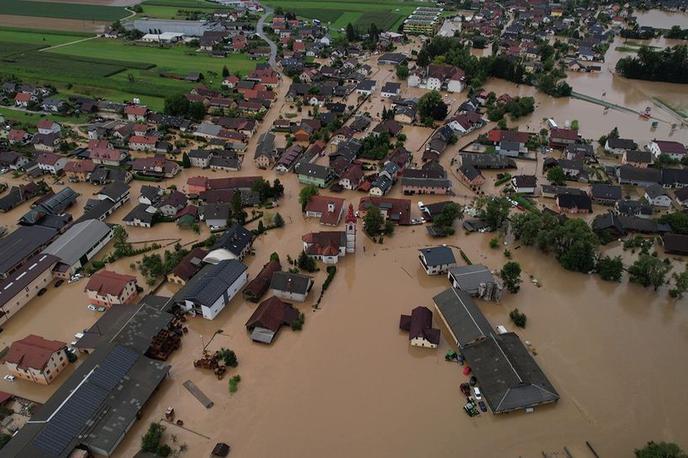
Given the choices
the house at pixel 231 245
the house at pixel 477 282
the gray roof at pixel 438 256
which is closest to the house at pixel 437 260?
the gray roof at pixel 438 256

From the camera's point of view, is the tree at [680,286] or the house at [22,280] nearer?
A: the house at [22,280]

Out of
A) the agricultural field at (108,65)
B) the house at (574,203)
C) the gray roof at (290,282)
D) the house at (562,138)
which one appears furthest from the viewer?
the agricultural field at (108,65)

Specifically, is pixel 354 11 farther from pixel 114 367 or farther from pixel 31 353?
pixel 114 367

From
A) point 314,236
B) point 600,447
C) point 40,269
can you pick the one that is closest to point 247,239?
point 314,236

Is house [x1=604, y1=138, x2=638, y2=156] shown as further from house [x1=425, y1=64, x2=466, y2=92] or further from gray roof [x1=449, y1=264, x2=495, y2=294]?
gray roof [x1=449, y1=264, x2=495, y2=294]

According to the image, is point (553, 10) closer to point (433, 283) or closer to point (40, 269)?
point (433, 283)

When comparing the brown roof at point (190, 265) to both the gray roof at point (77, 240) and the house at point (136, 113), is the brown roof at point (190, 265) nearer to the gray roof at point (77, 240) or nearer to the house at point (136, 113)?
the gray roof at point (77, 240)
